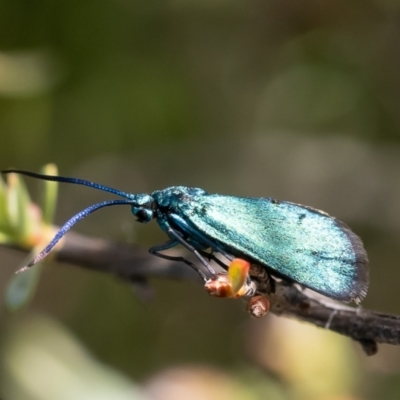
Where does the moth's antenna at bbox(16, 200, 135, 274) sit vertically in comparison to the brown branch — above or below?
above

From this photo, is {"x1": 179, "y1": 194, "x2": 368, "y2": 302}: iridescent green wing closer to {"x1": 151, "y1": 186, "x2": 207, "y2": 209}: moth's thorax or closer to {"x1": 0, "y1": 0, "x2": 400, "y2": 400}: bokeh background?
{"x1": 151, "y1": 186, "x2": 207, "y2": 209}: moth's thorax

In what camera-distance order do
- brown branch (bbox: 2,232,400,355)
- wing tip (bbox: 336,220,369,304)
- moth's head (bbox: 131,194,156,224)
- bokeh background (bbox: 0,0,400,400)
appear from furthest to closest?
1. bokeh background (bbox: 0,0,400,400)
2. moth's head (bbox: 131,194,156,224)
3. wing tip (bbox: 336,220,369,304)
4. brown branch (bbox: 2,232,400,355)

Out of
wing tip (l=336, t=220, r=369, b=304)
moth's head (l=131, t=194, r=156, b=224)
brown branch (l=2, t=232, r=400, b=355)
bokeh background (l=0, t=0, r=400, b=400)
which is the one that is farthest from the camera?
bokeh background (l=0, t=0, r=400, b=400)

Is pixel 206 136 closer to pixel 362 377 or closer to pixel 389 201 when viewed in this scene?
pixel 389 201

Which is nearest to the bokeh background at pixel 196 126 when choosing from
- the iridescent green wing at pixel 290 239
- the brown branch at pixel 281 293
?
the brown branch at pixel 281 293

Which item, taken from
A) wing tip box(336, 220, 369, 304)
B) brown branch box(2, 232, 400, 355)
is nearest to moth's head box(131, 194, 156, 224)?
brown branch box(2, 232, 400, 355)

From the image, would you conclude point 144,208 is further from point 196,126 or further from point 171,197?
point 196,126

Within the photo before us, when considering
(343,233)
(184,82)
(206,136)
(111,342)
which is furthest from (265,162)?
(343,233)
